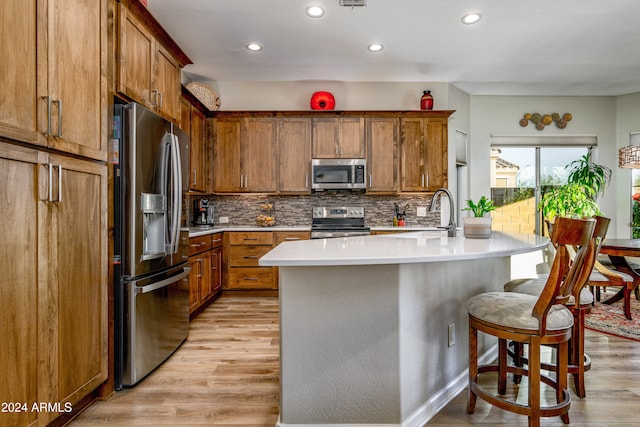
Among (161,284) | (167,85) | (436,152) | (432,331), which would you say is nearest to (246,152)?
(167,85)

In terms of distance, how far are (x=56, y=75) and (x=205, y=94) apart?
308cm

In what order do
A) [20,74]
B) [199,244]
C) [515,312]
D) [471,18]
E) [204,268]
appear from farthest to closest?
1. [204,268]
2. [199,244]
3. [471,18]
4. [515,312]
5. [20,74]

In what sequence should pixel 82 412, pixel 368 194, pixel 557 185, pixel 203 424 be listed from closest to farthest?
pixel 203 424
pixel 82 412
pixel 368 194
pixel 557 185

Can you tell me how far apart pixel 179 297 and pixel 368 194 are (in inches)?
114

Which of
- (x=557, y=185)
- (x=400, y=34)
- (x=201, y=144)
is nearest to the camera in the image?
(x=400, y=34)

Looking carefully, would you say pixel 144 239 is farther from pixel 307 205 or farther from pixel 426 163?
pixel 426 163

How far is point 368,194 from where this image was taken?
16.3 ft

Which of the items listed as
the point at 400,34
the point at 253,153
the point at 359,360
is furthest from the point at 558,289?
the point at 253,153

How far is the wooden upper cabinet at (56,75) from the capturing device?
1475 mm

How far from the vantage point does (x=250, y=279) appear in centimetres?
454

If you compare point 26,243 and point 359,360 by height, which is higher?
point 26,243

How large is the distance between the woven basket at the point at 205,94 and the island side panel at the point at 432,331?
376 cm

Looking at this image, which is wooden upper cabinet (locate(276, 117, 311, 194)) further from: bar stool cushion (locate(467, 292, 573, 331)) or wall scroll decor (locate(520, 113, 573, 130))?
wall scroll decor (locate(520, 113, 573, 130))

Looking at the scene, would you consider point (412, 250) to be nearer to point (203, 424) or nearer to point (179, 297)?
point (203, 424)
